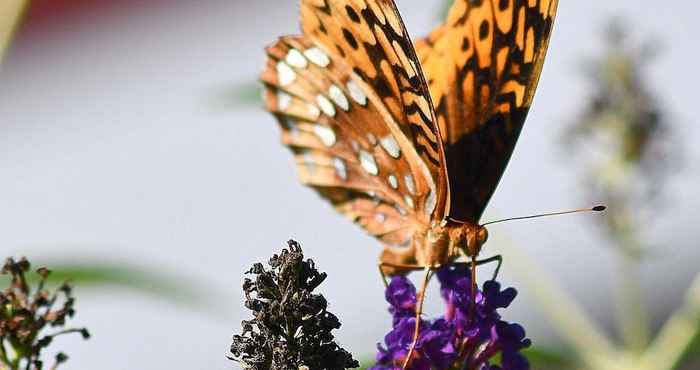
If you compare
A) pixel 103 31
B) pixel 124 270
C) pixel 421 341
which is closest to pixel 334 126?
pixel 124 270

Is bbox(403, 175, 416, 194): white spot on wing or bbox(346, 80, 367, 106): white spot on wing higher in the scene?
bbox(346, 80, 367, 106): white spot on wing

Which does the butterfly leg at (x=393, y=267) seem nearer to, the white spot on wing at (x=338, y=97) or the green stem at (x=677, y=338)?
the white spot on wing at (x=338, y=97)

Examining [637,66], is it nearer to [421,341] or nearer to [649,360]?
[649,360]

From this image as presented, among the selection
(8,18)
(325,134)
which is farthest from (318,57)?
(8,18)

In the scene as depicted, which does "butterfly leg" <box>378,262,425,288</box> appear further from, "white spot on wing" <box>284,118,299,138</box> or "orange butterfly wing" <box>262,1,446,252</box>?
"white spot on wing" <box>284,118,299,138</box>

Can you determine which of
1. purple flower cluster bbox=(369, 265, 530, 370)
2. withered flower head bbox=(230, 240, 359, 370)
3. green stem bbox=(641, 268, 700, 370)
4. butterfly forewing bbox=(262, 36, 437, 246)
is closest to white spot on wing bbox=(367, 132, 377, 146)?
butterfly forewing bbox=(262, 36, 437, 246)
